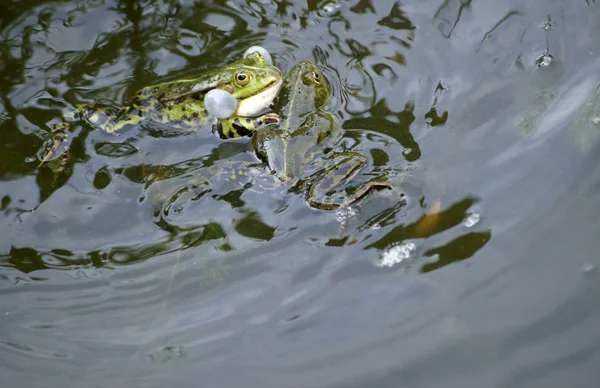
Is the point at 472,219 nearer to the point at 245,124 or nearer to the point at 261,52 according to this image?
the point at 245,124

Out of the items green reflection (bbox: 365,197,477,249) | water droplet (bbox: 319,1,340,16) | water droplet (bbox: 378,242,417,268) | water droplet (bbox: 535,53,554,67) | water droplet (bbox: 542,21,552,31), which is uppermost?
water droplet (bbox: 542,21,552,31)

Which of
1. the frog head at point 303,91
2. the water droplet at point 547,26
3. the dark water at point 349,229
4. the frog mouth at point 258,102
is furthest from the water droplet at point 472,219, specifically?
the water droplet at point 547,26

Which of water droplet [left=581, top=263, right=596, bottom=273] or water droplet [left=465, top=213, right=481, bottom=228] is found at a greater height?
water droplet [left=581, top=263, right=596, bottom=273]

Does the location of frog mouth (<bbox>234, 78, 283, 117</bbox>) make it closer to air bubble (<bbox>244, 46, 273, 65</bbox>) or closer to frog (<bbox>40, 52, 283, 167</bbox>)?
frog (<bbox>40, 52, 283, 167</bbox>)

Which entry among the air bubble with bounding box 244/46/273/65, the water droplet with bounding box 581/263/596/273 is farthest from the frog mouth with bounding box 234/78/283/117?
the water droplet with bounding box 581/263/596/273

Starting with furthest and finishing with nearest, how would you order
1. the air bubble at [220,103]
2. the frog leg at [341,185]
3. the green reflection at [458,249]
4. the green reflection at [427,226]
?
the air bubble at [220,103]
the frog leg at [341,185]
the green reflection at [427,226]
the green reflection at [458,249]

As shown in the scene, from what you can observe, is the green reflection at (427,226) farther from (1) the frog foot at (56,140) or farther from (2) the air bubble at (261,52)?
(1) the frog foot at (56,140)
